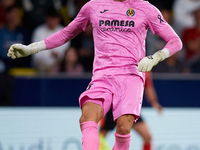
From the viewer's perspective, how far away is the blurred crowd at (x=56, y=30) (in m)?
Answer: 6.71

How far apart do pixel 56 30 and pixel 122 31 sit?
344 cm

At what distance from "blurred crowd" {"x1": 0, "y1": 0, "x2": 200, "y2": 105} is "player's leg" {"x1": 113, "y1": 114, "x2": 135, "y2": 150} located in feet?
9.79

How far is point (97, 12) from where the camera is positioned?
3887mm

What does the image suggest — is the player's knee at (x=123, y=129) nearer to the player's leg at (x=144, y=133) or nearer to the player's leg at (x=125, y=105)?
the player's leg at (x=125, y=105)

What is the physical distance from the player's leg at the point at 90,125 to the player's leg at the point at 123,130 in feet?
0.61

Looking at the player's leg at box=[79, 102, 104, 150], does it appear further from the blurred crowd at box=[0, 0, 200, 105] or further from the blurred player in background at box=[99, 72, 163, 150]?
the blurred crowd at box=[0, 0, 200, 105]

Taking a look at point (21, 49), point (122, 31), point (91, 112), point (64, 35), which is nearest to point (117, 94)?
point (91, 112)

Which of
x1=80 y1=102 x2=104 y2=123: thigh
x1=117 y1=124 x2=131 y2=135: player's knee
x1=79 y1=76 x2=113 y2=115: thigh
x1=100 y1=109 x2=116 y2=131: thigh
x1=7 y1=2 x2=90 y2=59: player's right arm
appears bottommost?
x1=100 y1=109 x2=116 y2=131: thigh

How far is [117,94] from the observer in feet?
12.3

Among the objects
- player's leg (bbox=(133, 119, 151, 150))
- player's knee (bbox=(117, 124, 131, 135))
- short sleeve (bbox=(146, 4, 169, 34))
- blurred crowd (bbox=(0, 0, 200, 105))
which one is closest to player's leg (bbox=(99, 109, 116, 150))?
player's leg (bbox=(133, 119, 151, 150))

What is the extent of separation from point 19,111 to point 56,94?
0.62 meters

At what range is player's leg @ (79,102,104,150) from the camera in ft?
11.3

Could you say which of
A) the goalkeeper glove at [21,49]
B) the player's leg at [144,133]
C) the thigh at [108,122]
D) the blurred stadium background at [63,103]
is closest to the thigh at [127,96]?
the goalkeeper glove at [21,49]

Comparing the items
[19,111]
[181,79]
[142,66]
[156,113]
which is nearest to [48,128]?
[19,111]
